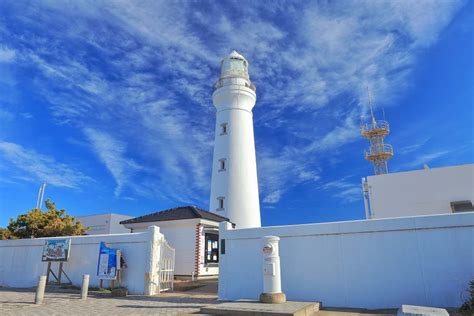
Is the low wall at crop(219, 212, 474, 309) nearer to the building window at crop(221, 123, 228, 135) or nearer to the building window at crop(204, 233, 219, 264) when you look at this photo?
the building window at crop(204, 233, 219, 264)

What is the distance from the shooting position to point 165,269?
1477cm

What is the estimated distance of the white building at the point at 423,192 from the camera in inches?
654

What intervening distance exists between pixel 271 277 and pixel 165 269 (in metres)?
6.82

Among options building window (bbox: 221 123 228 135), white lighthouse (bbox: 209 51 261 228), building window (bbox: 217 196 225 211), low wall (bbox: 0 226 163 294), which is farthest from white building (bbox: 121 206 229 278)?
building window (bbox: 221 123 228 135)

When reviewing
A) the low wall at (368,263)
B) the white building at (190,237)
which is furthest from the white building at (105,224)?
the low wall at (368,263)

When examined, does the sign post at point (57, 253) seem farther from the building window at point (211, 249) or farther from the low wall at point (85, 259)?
the building window at point (211, 249)

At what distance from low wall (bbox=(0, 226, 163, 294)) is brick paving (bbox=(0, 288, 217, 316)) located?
1121mm

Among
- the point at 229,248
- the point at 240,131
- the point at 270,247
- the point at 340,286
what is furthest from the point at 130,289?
the point at 240,131

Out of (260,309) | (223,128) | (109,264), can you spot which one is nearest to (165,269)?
(109,264)

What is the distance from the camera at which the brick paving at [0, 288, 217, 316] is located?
9148mm

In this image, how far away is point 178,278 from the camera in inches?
680

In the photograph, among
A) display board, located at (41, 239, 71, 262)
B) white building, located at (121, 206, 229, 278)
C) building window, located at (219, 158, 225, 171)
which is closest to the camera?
display board, located at (41, 239, 71, 262)

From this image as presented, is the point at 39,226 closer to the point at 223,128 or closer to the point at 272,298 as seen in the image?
the point at 223,128

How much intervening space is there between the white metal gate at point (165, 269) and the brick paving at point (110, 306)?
1.51m
